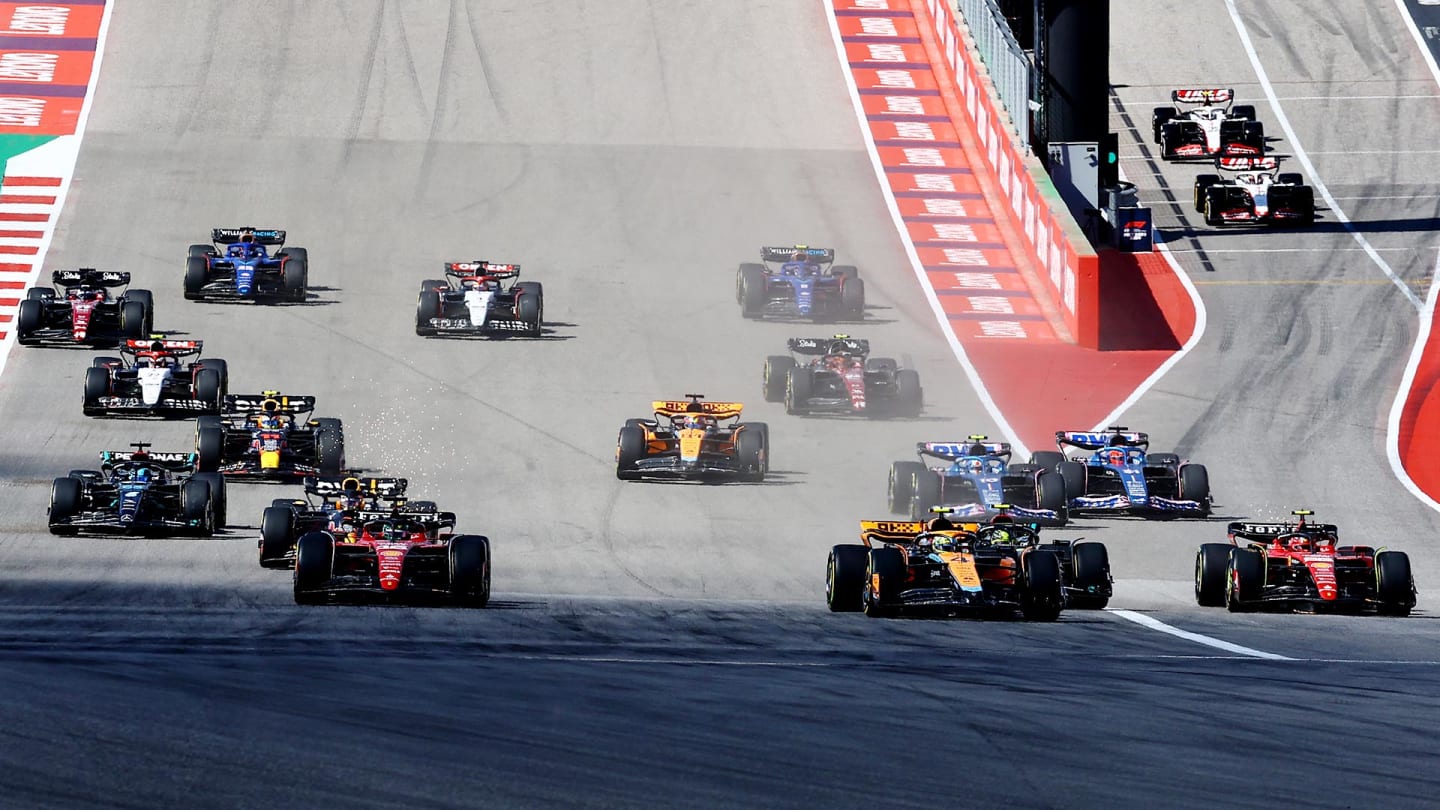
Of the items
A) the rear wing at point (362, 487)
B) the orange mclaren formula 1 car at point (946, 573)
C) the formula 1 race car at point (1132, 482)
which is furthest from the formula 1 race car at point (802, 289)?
the orange mclaren formula 1 car at point (946, 573)

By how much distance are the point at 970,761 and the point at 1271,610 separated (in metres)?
11.9

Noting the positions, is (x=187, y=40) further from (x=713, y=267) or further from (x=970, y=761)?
(x=970, y=761)

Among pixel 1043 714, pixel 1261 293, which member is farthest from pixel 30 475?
pixel 1261 293

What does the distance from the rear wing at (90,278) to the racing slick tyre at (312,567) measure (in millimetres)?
14615

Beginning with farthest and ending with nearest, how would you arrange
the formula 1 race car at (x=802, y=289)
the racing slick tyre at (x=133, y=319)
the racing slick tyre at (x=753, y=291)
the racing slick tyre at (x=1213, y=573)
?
the racing slick tyre at (x=753, y=291), the formula 1 race car at (x=802, y=289), the racing slick tyre at (x=133, y=319), the racing slick tyre at (x=1213, y=573)

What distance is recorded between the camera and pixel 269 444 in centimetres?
2558

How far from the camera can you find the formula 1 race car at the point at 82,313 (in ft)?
102

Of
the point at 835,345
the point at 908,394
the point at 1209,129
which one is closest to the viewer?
the point at 908,394

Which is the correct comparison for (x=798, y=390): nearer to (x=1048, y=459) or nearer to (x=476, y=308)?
(x=1048, y=459)

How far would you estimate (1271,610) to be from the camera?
20.1 metres

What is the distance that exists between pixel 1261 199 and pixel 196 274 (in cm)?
2077

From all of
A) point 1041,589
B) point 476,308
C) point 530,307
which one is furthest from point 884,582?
point 476,308

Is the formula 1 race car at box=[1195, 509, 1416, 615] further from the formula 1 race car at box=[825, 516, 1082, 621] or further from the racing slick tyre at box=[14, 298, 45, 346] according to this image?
the racing slick tyre at box=[14, 298, 45, 346]

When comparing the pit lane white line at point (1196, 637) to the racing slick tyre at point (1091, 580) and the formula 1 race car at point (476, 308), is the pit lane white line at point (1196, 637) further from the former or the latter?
the formula 1 race car at point (476, 308)
